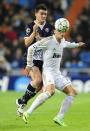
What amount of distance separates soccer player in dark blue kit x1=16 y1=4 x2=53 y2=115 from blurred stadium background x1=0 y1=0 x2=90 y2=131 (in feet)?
2.02

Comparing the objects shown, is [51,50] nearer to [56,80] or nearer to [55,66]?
[55,66]

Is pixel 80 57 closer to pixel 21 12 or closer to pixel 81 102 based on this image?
pixel 21 12

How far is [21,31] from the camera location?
26.3 metres

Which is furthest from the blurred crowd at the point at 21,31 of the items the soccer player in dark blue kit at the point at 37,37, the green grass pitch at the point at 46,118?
the soccer player in dark blue kit at the point at 37,37

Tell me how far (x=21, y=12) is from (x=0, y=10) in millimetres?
915

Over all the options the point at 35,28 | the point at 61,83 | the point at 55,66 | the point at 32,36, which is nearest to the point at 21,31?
the point at 32,36

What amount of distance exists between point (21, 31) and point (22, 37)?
618 millimetres

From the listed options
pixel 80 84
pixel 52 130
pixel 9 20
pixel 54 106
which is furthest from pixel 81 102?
pixel 9 20

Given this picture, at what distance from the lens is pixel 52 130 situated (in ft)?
36.8

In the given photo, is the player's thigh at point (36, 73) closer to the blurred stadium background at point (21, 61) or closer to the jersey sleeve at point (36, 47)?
the blurred stadium background at point (21, 61)

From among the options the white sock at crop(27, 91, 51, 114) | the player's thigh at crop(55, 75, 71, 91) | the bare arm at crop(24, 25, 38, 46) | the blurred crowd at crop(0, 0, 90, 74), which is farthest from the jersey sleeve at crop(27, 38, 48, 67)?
the blurred crowd at crop(0, 0, 90, 74)

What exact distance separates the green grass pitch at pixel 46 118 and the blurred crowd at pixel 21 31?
202 inches

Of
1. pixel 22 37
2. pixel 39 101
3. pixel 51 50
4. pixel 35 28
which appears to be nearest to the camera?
pixel 39 101

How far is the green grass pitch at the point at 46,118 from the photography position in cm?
1162
